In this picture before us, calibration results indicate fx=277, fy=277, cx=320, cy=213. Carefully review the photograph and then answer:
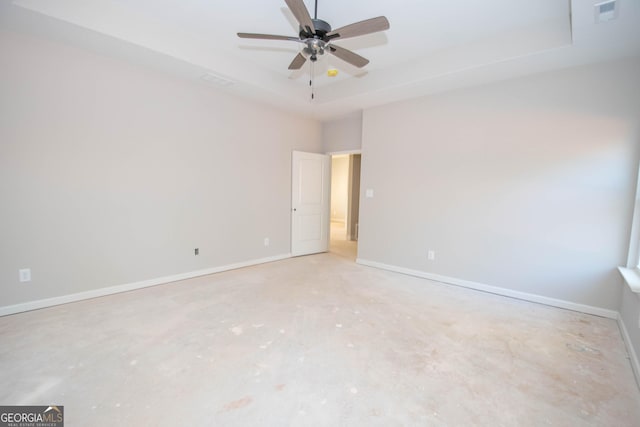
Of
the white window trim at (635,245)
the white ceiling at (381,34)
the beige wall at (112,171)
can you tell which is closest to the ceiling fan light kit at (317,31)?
the white ceiling at (381,34)

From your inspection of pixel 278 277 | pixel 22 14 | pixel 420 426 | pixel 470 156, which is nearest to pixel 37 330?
pixel 278 277

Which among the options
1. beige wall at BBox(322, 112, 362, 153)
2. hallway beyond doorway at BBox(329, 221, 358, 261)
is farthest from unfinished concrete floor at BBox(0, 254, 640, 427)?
beige wall at BBox(322, 112, 362, 153)

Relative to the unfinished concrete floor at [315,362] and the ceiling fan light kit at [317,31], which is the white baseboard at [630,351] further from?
the ceiling fan light kit at [317,31]

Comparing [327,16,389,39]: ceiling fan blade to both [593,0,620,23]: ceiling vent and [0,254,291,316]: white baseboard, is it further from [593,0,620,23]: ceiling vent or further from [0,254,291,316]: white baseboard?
[0,254,291,316]: white baseboard

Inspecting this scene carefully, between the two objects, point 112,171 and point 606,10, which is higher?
point 606,10

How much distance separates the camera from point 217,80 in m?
3.56

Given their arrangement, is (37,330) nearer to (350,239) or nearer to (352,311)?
(352,311)

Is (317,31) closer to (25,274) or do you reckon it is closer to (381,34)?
(381,34)

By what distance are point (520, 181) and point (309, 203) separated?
10.6ft

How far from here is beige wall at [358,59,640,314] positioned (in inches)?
108

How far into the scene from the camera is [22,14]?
2264 millimetres

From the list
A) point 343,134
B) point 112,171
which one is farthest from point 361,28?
point 343,134

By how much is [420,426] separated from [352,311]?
1380mm

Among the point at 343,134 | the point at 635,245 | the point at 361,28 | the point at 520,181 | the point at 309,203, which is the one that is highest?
the point at 361,28
